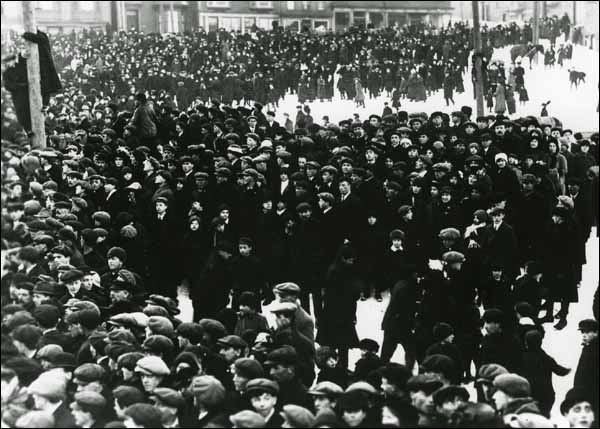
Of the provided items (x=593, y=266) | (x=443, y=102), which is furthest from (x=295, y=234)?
(x=443, y=102)

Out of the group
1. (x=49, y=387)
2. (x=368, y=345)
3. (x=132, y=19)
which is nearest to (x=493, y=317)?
(x=368, y=345)

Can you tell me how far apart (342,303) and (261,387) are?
2.47 m

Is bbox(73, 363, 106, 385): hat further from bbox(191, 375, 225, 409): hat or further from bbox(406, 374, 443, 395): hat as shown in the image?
bbox(406, 374, 443, 395): hat

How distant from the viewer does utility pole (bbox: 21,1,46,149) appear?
7.66 metres

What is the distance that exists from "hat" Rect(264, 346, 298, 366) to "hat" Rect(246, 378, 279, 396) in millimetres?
423

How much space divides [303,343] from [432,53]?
1764 centimetres

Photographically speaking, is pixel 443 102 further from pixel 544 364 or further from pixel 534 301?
pixel 544 364

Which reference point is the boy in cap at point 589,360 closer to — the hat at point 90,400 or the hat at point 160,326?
the hat at point 160,326

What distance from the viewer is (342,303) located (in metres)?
7.34

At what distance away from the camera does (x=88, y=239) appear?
8.29 m

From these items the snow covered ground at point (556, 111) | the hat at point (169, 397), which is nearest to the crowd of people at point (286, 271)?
the hat at point (169, 397)

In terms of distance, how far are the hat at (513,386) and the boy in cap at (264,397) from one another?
136cm

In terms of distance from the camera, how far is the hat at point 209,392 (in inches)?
194

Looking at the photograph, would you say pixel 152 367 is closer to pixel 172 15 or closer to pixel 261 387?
pixel 261 387
